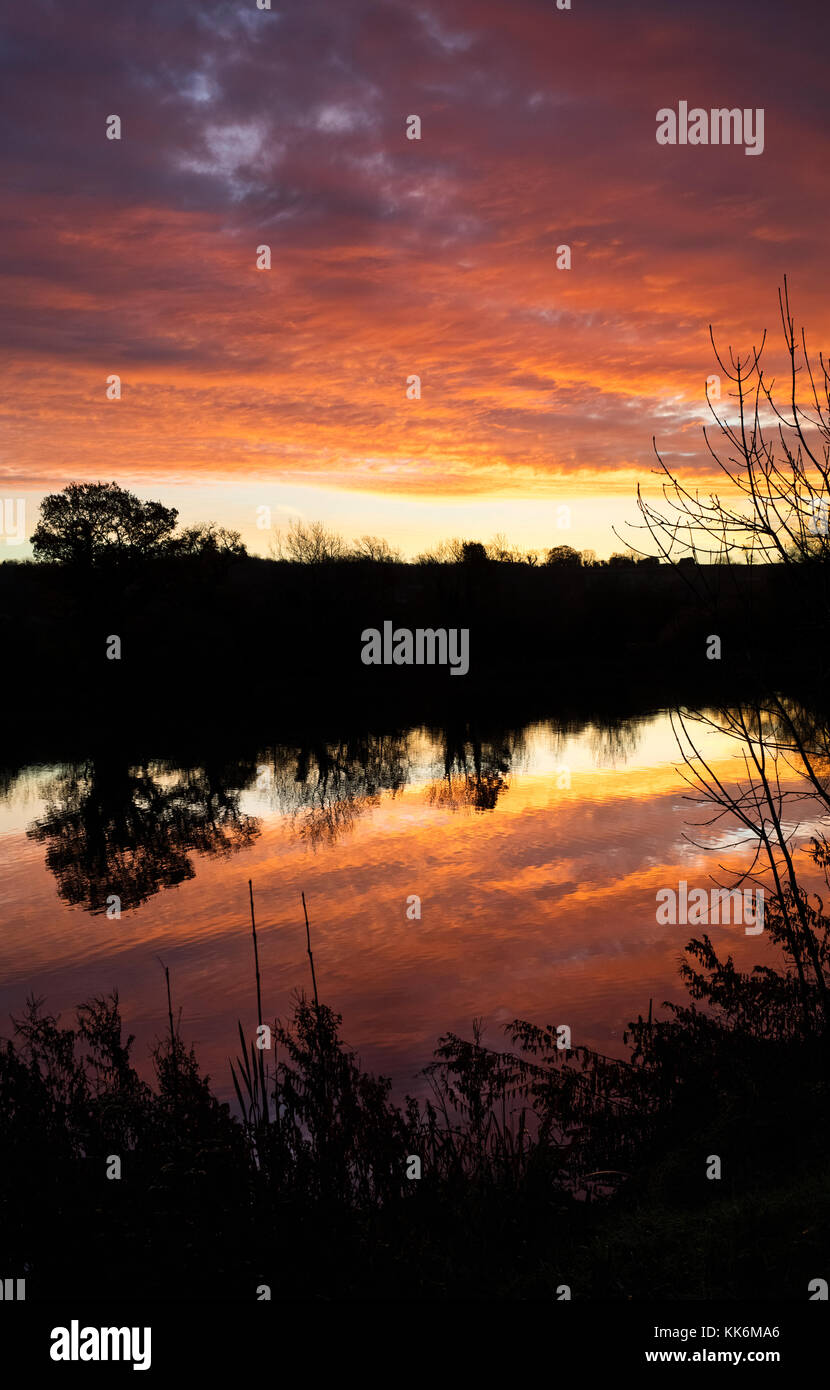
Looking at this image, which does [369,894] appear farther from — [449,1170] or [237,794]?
[237,794]

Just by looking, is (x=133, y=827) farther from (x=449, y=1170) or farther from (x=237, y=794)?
(x=449, y=1170)

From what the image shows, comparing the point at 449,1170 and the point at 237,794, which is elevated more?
the point at 449,1170

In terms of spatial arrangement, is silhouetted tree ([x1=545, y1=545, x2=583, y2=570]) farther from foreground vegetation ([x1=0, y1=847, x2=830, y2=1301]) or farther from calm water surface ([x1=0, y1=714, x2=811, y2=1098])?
foreground vegetation ([x1=0, y1=847, x2=830, y2=1301])

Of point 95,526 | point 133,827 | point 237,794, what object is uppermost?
point 95,526

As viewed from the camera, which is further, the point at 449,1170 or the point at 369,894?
the point at 369,894

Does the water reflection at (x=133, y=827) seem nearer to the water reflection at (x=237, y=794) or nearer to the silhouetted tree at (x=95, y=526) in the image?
the water reflection at (x=237, y=794)

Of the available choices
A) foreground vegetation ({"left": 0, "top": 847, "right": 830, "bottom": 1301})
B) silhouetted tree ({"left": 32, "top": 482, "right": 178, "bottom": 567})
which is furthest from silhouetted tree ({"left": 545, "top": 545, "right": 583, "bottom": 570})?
foreground vegetation ({"left": 0, "top": 847, "right": 830, "bottom": 1301})

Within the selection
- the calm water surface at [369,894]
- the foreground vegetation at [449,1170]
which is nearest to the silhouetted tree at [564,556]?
the calm water surface at [369,894]

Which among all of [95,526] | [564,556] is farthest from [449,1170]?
[564,556]

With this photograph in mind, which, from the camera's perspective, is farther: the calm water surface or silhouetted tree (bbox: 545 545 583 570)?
silhouetted tree (bbox: 545 545 583 570)

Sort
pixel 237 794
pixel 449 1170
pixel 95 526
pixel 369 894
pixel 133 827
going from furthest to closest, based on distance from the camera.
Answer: pixel 95 526, pixel 237 794, pixel 133 827, pixel 369 894, pixel 449 1170

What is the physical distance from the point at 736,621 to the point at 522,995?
255 inches

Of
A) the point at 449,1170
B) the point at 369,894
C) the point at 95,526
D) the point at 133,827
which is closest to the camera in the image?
the point at 449,1170
